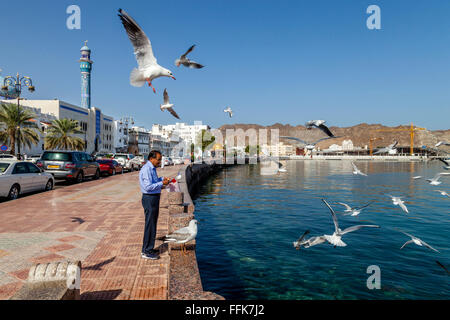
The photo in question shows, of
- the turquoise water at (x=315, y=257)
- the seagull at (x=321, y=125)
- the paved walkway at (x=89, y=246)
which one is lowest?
the turquoise water at (x=315, y=257)

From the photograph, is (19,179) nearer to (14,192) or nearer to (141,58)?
(14,192)

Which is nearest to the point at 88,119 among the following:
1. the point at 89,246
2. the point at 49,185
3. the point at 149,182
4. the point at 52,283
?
the point at 49,185

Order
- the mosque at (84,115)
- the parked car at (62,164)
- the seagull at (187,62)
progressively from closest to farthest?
the seagull at (187,62) < the parked car at (62,164) < the mosque at (84,115)

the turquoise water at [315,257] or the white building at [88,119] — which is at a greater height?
the white building at [88,119]

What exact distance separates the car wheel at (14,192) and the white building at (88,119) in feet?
154

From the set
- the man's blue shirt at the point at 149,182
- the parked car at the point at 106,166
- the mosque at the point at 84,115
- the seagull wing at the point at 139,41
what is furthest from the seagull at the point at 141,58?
the mosque at the point at 84,115

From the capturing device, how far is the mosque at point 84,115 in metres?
54.3

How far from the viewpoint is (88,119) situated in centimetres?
7319

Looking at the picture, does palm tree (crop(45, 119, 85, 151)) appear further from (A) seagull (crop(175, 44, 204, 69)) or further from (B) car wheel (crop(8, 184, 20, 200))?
(A) seagull (crop(175, 44, 204, 69))

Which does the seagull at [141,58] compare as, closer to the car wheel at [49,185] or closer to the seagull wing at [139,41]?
the seagull wing at [139,41]

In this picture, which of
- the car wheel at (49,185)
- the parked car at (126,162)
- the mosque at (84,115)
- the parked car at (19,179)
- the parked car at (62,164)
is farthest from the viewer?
the mosque at (84,115)

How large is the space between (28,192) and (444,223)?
748 inches

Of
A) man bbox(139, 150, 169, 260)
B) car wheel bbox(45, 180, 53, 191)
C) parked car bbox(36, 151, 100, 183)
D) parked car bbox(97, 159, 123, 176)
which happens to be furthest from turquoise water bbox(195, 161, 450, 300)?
parked car bbox(97, 159, 123, 176)

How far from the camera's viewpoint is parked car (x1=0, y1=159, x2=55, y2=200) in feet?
40.0
